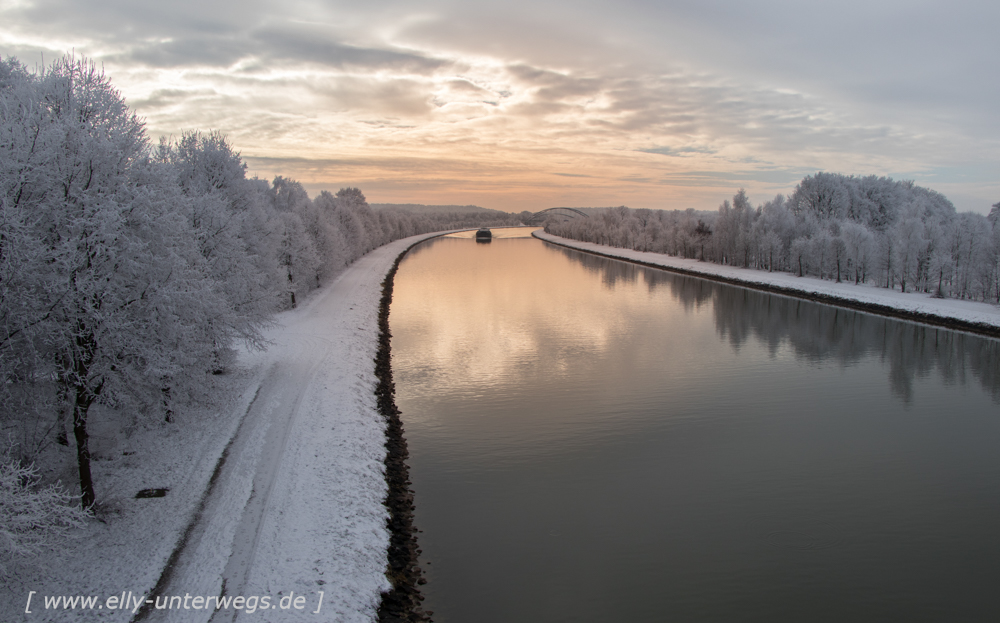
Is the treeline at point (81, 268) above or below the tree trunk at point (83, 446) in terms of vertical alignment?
above

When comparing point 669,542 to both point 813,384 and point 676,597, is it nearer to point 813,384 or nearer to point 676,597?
point 676,597

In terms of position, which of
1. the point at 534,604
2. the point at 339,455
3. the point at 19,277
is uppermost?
the point at 19,277

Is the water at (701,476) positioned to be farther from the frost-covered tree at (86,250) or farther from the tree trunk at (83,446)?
the frost-covered tree at (86,250)

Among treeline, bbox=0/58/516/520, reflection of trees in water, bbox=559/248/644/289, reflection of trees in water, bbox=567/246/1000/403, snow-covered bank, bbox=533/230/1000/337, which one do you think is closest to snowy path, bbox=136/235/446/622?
treeline, bbox=0/58/516/520

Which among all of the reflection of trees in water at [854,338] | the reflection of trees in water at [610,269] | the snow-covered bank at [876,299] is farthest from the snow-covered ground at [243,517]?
the reflection of trees in water at [610,269]

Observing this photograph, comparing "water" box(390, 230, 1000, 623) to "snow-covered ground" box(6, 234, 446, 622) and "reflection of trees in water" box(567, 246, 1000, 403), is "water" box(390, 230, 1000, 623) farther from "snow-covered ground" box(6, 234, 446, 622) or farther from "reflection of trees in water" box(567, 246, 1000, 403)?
"snow-covered ground" box(6, 234, 446, 622)

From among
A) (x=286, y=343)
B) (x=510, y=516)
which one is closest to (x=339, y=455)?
(x=510, y=516)
